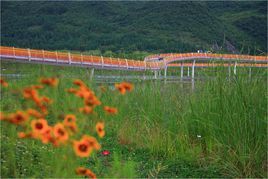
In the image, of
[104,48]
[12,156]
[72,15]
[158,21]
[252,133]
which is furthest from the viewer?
[72,15]

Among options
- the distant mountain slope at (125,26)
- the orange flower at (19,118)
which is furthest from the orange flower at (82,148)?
the distant mountain slope at (125,26)

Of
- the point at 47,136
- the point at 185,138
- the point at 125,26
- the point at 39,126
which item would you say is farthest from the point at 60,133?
the point at 125,26

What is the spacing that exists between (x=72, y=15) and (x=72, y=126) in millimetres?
132328

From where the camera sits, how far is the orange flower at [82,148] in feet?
10.1

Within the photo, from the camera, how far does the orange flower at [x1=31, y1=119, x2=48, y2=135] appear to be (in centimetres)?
317

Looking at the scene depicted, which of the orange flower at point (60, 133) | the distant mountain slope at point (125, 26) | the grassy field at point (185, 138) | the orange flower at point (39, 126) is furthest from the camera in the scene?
the distant mountain slope at point (125, 26)

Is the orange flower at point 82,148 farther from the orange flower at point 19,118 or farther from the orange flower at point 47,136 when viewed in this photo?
the orange flower at point 19,118

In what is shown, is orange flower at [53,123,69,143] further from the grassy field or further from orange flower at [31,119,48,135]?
the grassy field

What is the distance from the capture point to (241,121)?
5391 millimetres

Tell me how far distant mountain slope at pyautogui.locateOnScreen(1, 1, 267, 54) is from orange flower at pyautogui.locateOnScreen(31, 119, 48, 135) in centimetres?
8775

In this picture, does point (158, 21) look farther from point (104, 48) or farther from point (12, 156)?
point (12, 156)

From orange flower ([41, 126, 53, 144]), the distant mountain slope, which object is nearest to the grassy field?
orange flower ([41, 126, 53, 144])

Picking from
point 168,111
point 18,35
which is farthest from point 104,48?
point 168,111

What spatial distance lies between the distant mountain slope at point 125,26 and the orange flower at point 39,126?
87.8 metres
